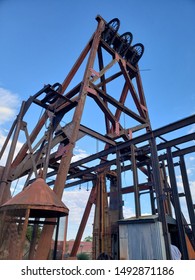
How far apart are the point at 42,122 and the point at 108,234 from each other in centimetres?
661

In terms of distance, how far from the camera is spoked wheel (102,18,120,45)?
10414mm

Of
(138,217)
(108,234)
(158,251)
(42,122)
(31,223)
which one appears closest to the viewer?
(31,223)

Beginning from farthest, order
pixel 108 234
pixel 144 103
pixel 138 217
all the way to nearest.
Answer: pixel 144 103
pixel 108 234
pixel 138 217

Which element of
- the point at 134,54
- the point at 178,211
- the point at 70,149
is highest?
the point at 134,54

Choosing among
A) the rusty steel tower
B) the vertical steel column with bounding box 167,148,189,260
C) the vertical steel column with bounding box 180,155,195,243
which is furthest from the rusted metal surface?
the vertical steel column with bounding box 180,155,195,243

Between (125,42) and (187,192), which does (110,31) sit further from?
(187,192)

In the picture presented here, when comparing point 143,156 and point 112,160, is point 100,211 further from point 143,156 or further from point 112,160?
point 143,156

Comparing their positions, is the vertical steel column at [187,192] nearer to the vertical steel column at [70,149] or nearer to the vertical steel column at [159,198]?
the vertical steel column at [159,198]

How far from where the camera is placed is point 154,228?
7176 mm

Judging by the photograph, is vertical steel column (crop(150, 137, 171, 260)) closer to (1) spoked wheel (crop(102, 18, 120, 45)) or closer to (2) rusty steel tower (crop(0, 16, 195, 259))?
A: (2) rusty steel tower (crop(0, 16, 195, 259))

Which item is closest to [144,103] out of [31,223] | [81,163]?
Answer: [81,163]

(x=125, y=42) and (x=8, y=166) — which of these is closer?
(x=8, y=166)

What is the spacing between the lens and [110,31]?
10484 millimetres

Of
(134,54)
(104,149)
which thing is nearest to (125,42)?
(134,54)
